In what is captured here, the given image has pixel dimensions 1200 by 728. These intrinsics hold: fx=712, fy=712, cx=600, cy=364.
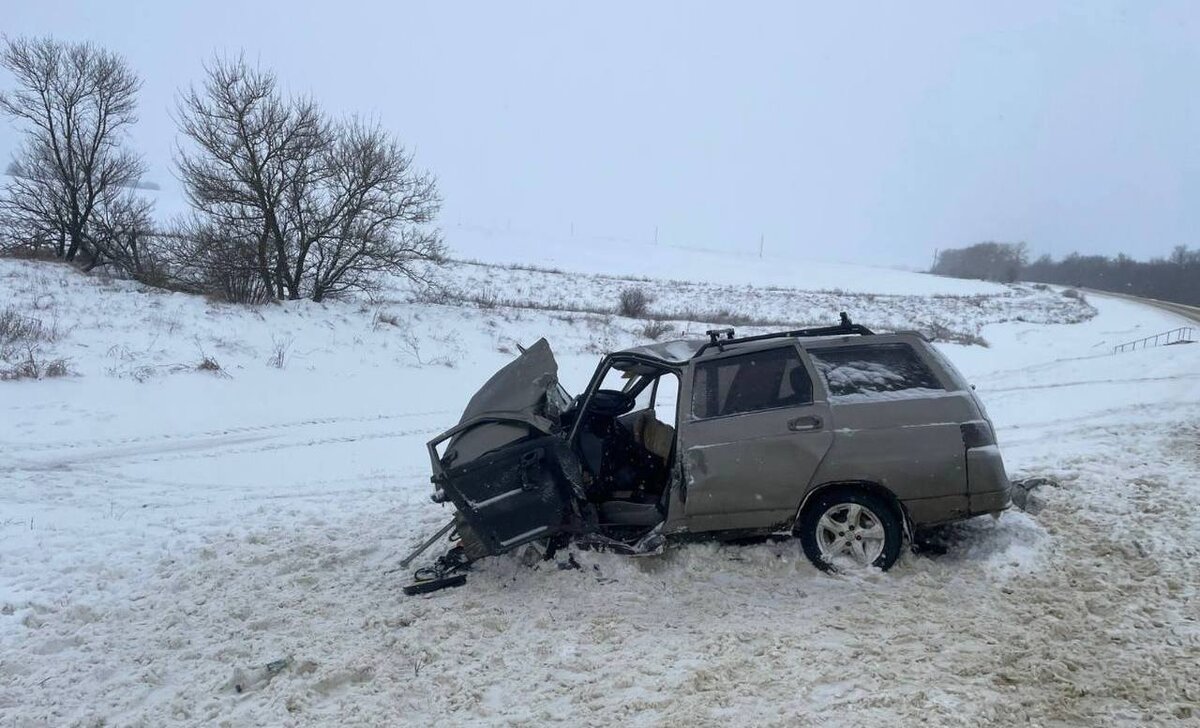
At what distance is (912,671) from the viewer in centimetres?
374

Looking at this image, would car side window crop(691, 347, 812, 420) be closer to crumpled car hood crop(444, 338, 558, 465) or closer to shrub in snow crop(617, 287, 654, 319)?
crumpled car hood crop(444, 338, 558, 465)

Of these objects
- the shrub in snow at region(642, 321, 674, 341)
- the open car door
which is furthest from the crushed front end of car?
the shrub in snow at region(642, 321, 674, 341)

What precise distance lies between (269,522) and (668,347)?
4097 mm

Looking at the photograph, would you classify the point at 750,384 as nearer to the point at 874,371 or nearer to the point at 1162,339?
the point at 874,371

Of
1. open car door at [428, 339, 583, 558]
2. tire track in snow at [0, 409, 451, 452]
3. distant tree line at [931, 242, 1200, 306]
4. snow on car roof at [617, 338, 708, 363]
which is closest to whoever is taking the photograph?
open car door at [428, 339, 583, 558]

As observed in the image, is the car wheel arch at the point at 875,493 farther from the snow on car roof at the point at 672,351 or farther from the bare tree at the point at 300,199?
the bare tree at the point at 300,199

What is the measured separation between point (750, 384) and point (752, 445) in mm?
469

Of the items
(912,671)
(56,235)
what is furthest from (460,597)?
(56,235)

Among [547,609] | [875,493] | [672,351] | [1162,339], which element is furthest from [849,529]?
[1162,339]

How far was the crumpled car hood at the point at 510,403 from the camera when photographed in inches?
206

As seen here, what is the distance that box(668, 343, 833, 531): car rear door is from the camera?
4812 millimetres

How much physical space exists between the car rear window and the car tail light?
32 centimetres

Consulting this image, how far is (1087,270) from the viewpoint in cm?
8594

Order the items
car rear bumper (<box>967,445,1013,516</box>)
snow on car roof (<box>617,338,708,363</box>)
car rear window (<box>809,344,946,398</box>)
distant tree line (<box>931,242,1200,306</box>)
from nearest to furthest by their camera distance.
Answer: car rear bumper (<box>967,445,1013,516</box>) → car rear window (<box>809,344,946,398</box>) → snow on car roof (<box>617,338,708,363</box>) → distant tree line (<box>931,242,1200,306</box>)
